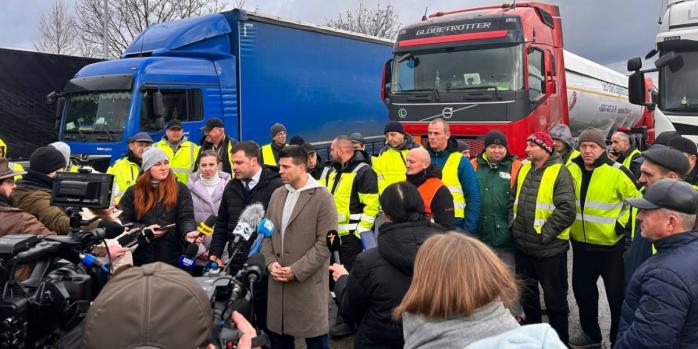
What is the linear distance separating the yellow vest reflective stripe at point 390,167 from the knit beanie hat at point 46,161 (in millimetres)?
3192

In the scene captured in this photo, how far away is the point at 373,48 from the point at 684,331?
11.9 metres

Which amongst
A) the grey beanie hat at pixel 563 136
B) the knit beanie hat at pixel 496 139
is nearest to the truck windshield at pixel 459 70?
the grey beanie hat at pixel 563 136

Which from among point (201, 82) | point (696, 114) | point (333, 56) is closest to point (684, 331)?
point (696, 114)

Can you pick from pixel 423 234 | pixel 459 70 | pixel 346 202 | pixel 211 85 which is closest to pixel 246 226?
pixel 423 234

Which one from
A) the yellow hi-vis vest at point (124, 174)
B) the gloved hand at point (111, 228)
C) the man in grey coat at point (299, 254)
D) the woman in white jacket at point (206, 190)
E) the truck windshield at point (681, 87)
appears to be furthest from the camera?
the truck windshield at point (681, 87)

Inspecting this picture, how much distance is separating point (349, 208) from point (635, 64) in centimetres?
554

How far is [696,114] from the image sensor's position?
7625mm

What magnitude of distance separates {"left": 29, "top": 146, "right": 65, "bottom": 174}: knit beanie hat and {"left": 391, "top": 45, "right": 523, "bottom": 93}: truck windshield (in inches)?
247

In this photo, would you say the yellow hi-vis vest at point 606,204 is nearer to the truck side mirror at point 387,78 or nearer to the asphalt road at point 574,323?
the asphalt road at point 574,323

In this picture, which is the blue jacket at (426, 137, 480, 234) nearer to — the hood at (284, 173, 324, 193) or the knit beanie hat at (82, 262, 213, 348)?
the hood at (284, 173, 324, 193)

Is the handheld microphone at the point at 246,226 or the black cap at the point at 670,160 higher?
the black cap at the point at 670,160

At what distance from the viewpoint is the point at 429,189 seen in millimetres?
4297

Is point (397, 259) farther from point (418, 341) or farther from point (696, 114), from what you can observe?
point (696, 114)

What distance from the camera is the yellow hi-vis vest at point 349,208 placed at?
4914 mm
